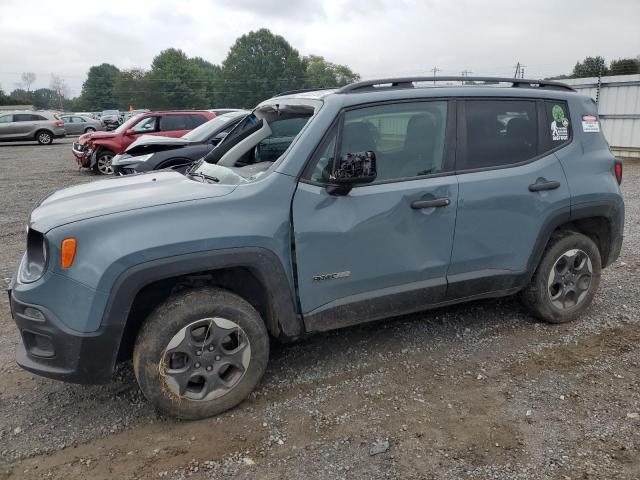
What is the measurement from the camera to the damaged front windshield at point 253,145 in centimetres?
345

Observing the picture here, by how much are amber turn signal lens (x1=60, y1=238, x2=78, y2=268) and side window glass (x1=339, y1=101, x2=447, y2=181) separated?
1603 mm

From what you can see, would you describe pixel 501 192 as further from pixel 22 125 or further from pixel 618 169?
pixel 22 125

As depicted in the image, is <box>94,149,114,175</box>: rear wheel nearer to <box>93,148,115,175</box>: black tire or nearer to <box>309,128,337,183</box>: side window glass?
<box>93,148,115,175</box>: black tire

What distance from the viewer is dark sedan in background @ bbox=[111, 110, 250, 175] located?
27.9 ft

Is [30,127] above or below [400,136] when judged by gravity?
above

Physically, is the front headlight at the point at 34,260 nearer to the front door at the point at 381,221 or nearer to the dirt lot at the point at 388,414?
the dirt lot at the point at 388,414

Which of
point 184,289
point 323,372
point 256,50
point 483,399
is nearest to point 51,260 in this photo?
point 184,289

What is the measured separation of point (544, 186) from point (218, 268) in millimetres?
2419

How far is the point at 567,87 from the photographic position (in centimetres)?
410

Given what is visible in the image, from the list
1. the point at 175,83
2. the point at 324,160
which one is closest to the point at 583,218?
the point at 324,160

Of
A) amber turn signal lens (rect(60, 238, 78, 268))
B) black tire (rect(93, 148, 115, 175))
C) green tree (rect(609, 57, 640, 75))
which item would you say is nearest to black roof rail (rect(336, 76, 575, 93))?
amber turn signal lens (rect(60, 238, 78, 268))

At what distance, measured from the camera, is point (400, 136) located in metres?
3.39

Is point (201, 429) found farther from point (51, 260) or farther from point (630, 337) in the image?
point (630, 337)

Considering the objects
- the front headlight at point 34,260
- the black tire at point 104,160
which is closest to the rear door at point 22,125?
the black tire at point 104,160
